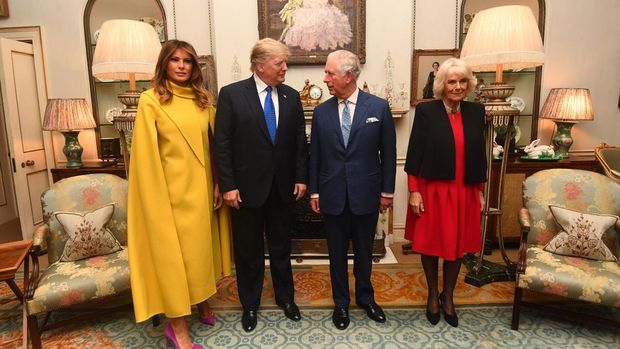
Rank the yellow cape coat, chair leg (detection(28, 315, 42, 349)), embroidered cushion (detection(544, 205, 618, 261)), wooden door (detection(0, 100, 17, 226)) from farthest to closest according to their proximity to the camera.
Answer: wooden door (detection(0, 100, 17, 226))
embroidered cushion (detection(544, 205, 618, 261))
chair leg (detection(28, 315, 42, 349))
the yellow cape coat

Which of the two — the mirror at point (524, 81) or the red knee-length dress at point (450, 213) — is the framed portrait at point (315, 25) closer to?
the mirror at point (524, 81)

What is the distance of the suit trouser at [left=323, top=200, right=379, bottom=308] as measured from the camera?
2344mm

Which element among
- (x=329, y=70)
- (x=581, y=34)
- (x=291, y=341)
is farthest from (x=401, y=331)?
(x=581, y=34)

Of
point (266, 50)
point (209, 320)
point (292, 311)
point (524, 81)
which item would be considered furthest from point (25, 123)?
point (524, 81)

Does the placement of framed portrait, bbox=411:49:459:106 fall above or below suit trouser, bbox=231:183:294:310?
above

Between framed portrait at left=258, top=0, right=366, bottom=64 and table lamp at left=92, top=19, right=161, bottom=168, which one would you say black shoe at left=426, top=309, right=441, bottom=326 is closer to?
framed portrait at left=258, top=0, right=366, bottom=64

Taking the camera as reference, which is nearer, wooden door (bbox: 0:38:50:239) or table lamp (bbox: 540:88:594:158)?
table lamp (bbox: 540:88:594:158)

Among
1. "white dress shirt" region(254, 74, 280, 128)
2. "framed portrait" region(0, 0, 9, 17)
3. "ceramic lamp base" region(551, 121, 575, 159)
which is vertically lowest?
"ceramic lamp base" region(551, 121, 575, 159)

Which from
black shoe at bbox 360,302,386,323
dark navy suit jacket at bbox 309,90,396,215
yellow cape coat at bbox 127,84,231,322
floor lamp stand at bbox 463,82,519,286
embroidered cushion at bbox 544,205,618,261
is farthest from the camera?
floor lamp stand at bbox 463,82,519,286

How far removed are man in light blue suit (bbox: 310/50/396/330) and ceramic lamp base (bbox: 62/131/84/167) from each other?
2.78 metres

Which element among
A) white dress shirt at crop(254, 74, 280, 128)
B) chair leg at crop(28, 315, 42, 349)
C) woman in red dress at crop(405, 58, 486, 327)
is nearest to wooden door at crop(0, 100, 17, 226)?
chair leg at crop(28, 315, 42, 349)

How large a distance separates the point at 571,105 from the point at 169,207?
3595 millimetres

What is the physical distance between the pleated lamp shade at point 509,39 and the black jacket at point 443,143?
51cm

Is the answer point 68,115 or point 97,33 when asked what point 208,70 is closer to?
point 97,33
